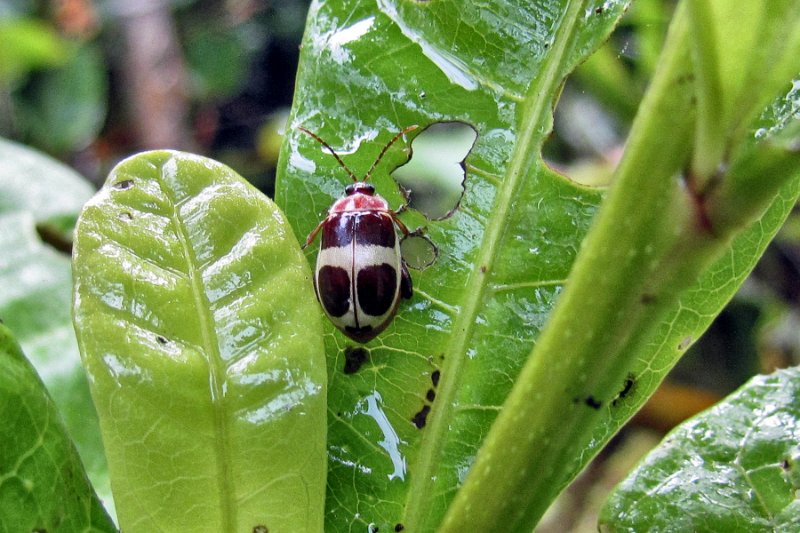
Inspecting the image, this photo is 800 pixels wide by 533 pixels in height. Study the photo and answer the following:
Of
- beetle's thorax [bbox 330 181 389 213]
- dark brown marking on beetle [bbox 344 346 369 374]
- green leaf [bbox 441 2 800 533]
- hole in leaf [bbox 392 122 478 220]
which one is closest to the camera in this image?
green leaf [bbox 441 2 800 533]

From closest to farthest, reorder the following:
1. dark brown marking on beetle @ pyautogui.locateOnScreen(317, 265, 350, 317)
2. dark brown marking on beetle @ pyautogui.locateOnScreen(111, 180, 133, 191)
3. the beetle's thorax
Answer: dark brown marking on beetle @ pyautogui.locateOnScreen(111, 180, 133, 191) < the beetle's thorax < dark brown marking on beetle @ pyautogui.locateOnScreen(317, 265, 350, 317)

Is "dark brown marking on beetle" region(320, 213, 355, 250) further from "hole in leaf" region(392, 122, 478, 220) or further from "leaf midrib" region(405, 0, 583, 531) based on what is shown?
"hole in leaf" region(392, 122, 478, 220)

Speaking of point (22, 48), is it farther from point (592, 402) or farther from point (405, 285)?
point (592, 402)

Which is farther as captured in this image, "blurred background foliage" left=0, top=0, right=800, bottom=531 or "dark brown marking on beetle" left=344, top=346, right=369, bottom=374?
"blurred background foliage" left=0, top=0, right=800, bottom=531

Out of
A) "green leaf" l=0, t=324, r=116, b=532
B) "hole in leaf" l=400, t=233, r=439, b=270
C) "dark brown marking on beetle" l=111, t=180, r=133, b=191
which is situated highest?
"dark brown marking on beetle" l=111, t=180, r=133, b=191

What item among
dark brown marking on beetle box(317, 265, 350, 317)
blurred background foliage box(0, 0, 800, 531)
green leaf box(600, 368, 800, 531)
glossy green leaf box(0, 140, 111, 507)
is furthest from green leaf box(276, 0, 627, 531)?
blurred background foliage box(0, 0, 800, 531)

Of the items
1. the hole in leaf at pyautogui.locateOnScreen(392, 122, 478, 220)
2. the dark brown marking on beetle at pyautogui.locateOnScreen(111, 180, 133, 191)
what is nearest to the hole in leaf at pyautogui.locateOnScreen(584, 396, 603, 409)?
the dark brown marking on beetle at pyautogui.locateOnScreen(111, 180, 133, 191)

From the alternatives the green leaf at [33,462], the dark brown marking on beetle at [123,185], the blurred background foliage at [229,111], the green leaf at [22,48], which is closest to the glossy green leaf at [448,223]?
the dark brown marking on beetle at [123,185]

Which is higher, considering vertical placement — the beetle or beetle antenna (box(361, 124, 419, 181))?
beetle antenna (box(361, 124, 419, 181))
